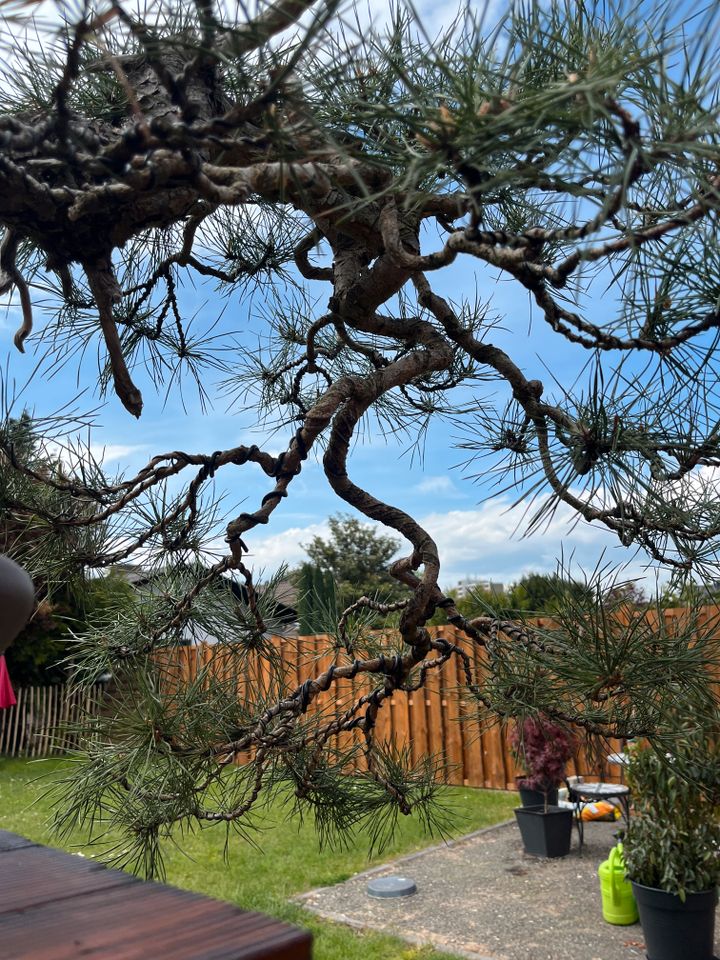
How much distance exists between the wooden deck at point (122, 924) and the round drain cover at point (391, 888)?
11.5ft

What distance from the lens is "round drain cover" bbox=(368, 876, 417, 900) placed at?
363 cm

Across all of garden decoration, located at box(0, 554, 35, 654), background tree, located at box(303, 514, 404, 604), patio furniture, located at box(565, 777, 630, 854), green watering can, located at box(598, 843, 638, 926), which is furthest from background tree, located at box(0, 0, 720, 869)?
background tree, located at box(303, 514, 404, 604)

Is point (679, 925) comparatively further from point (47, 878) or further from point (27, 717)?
point (27, 717)

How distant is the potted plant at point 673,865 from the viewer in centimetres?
Answer: 281

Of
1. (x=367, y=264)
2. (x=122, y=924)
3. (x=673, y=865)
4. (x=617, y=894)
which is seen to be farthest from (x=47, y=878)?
(x=617, y=894)

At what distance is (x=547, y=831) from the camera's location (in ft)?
13.8

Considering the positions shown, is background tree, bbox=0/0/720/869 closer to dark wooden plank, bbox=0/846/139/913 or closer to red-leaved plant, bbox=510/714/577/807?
dark wooden plank, bbox=0/846/139/913

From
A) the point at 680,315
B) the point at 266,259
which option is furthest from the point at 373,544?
the point at 680,315

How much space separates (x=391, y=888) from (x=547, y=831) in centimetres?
102

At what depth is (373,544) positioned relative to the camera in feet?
54.0

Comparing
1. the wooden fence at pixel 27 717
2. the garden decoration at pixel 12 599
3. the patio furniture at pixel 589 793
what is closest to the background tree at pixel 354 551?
the wooden fence at pixel 27 717

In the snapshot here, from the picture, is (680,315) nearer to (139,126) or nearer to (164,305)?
(139,126)

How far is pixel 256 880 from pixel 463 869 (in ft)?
3.47

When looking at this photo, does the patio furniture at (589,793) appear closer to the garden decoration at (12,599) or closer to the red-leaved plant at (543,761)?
the red-leaved plant at (543,761)
